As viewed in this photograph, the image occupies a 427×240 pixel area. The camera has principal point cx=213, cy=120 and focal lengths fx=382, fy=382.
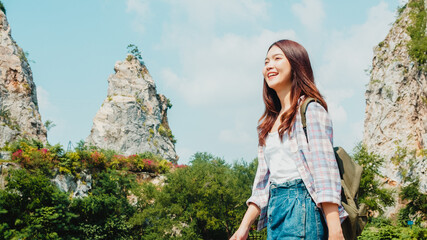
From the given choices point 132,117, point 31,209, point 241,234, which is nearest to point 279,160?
point 241,234

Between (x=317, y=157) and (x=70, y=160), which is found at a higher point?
(x=70, y=160)

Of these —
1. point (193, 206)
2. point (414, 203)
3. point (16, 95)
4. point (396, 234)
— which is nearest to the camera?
point (396, 234)

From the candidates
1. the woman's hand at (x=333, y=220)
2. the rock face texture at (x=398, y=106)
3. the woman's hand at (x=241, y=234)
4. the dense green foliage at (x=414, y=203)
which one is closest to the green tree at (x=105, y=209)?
the dense green foliage at (x=414, y=203)

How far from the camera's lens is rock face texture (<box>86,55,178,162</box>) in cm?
4522

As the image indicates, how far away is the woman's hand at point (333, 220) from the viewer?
5.82ft

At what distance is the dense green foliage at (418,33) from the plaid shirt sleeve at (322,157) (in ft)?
101

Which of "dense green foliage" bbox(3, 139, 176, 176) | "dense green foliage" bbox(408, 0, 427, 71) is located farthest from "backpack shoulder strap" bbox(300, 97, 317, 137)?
"dense green foliage" bbox(408, 0, 427, 71)

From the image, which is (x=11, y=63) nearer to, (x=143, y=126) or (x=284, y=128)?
(x=143, y=126)

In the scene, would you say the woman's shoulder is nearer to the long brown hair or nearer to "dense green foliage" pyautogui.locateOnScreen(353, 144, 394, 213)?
the long brown hair

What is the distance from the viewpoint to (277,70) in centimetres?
228

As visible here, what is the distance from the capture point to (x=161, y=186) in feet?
105

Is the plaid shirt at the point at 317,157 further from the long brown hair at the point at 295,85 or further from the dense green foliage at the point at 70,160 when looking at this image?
the dense green foliage at the point at 70,160

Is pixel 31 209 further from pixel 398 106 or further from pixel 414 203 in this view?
pixel 398 106

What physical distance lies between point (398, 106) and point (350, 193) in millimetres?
35780
